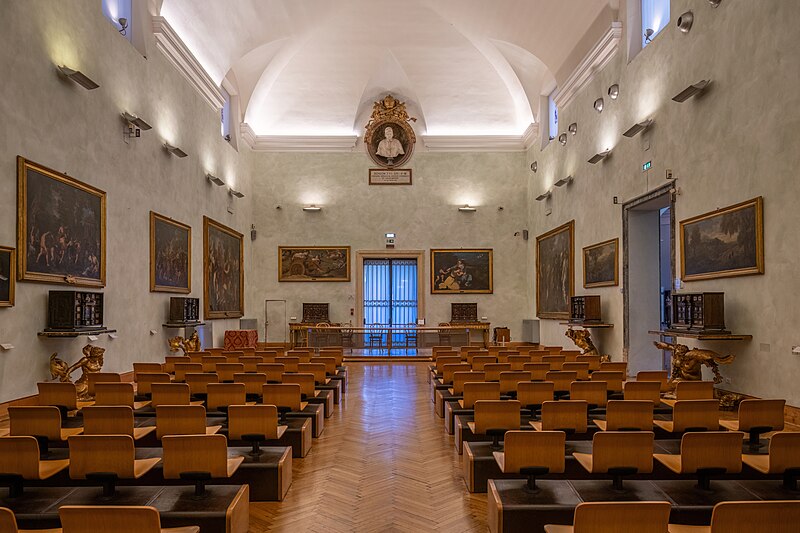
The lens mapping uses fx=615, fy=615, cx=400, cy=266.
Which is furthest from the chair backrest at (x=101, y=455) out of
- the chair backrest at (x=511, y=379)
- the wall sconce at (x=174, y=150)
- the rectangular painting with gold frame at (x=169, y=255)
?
the wall sconce at (x=174, y=150)

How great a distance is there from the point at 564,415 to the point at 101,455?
4429mm

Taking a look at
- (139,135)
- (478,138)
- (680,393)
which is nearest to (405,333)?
(478,138)

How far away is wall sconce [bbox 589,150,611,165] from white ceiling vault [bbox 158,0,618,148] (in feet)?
10.4

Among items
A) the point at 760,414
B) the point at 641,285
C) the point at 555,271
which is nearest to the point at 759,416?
the point at 760,414

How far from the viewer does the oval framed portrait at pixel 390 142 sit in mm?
24656

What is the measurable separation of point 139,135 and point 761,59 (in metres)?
12.0

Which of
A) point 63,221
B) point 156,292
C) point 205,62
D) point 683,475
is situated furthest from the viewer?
point 205,62

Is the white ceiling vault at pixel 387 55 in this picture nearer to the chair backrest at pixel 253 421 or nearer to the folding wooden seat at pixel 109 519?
the chair backrest at pixel 253 421

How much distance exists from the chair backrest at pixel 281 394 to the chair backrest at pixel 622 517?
4.84 m

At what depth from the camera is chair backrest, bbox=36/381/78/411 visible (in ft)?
25.8

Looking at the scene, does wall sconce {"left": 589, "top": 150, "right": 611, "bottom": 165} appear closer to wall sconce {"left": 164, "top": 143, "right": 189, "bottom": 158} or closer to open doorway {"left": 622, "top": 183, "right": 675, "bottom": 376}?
open doorway {"left": 622, "top": 183, "right": 675, "bottom": 376}

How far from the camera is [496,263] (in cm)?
2470

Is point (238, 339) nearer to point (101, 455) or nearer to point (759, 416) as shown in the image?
point (101, 455)

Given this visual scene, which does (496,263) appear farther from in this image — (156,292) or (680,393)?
(680,393)
